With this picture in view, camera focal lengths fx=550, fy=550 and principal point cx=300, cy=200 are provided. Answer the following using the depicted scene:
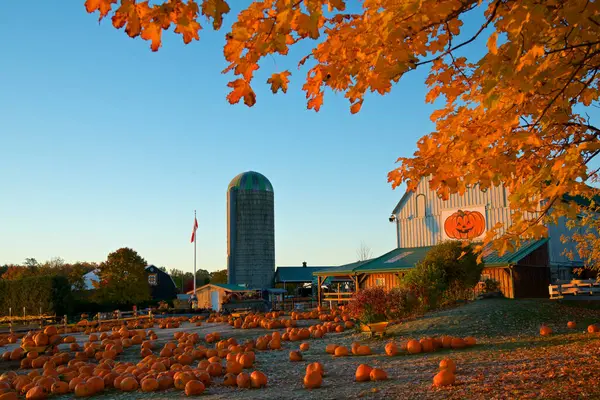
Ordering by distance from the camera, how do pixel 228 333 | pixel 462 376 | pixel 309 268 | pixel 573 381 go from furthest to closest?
pixel 309 268
pixel 228 333
pixel 462 376
pixel 573 381

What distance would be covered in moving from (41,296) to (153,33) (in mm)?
38152

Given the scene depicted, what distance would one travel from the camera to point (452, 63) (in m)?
5.96

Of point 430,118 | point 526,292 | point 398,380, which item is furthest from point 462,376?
point 526,292

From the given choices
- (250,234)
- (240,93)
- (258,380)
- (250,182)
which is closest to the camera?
(240,93)

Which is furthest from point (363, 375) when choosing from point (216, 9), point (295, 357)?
point (216, 9)

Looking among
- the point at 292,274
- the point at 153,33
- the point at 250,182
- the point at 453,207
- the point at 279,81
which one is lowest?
the point at 292,274

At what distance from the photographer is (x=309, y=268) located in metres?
64.8

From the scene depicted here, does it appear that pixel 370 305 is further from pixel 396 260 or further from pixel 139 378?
pixel 396 260

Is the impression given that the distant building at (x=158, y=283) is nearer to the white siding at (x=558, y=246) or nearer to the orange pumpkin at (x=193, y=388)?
the white siding at (x=558, y=246)

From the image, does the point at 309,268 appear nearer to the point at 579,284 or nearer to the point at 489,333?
the point at 579,284

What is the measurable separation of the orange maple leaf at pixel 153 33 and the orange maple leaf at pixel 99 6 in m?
0.29

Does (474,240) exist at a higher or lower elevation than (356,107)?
lower

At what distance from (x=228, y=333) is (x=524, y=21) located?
→ 1692 centimetres

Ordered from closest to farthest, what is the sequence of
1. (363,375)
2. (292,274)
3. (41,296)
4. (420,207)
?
(363,375) < (420,207) < (41,296) < (292,274)
